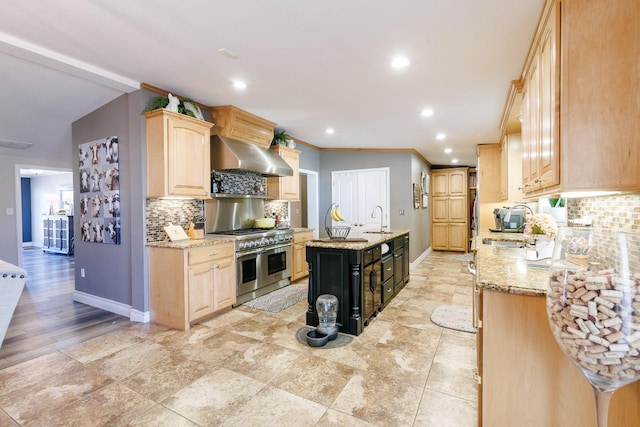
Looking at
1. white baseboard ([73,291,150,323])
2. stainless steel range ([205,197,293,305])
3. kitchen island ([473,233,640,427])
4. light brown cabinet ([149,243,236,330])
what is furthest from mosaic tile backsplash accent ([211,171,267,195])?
kitchen island ([473,233,640,427])

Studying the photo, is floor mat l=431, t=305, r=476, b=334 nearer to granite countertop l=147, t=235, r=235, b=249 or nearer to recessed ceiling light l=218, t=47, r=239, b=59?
granite countertop l=147, t=235, r=235, b=249

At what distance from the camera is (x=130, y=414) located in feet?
6.16

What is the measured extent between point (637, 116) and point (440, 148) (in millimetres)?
→ 5344

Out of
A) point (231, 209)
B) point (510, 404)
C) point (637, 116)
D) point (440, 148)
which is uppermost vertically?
point (440, 148)

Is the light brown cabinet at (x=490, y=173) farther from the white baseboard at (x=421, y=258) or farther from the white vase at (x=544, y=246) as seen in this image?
the white vase at (x=544, y=246)

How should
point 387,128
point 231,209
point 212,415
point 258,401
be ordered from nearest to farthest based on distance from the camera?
point 212,415, point 258,401, point 231,209, point 387,128

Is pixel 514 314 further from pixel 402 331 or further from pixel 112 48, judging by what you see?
pixel 112 48

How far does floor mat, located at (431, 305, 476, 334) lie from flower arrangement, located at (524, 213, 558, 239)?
52.4 inches

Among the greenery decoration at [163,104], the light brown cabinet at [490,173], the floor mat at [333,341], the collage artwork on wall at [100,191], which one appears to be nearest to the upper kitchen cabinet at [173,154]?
the greenery decoration at [163,104]

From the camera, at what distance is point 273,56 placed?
2586mm

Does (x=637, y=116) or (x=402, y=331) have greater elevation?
(x=637, y=116)

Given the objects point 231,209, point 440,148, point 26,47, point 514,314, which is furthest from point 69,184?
point 514,314

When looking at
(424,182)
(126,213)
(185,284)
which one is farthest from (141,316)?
(424,182)

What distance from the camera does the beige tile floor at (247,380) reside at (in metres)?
1.86
